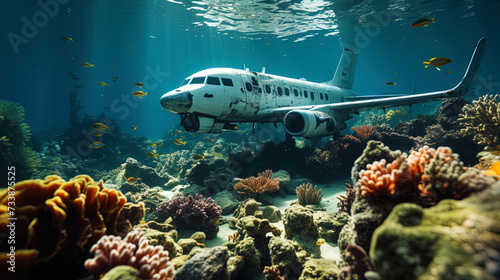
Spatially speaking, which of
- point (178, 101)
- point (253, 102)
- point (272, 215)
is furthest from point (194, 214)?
point (253, 102)

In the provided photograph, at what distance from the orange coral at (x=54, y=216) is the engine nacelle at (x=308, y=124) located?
6.11 m

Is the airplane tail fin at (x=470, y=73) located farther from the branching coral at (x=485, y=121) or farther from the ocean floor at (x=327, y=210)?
the ocean floor at (x=327, y=210)

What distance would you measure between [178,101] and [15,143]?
940 centimetres

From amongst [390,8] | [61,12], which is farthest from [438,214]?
[61,12]

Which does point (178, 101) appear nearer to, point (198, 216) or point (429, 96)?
point (198, 216)

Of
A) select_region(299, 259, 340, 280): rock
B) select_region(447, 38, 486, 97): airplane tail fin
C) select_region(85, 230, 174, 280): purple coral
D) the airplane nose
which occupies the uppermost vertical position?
select_region(447, 38, 486, 97): airplane tail fin

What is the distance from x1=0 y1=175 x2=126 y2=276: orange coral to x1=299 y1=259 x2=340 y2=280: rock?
2.59m

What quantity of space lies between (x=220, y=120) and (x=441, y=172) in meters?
6.79

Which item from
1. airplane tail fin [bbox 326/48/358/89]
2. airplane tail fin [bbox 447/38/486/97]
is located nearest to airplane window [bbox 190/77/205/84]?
airplane tail fin [bbox 447/38/486/97]

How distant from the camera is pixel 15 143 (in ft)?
29.0

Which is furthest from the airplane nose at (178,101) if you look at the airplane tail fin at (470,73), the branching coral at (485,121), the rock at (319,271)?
the branching coral at (485,121)

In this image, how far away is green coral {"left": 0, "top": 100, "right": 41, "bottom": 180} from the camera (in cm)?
810

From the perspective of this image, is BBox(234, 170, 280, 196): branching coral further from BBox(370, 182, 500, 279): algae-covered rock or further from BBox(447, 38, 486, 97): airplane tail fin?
BBox(447, 38, 486, 97): airplane tail fin

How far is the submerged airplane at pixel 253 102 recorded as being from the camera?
622 centimetres
